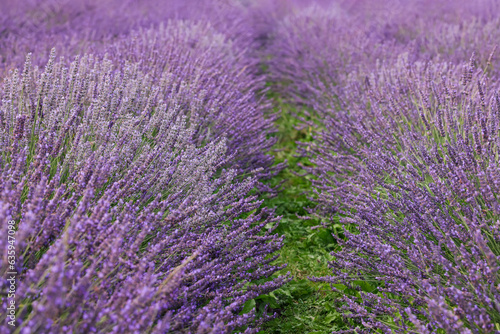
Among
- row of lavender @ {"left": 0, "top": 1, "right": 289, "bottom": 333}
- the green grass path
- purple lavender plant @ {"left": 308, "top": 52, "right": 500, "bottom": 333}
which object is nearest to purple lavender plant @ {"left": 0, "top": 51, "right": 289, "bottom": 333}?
row of lavender @ {"left": 0, "top": 1, "right": 289, "bottom": 333}

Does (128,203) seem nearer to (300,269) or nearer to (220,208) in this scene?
(220,208)

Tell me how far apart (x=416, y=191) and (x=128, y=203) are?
125cm

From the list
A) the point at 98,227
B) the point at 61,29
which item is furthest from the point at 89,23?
the point at 98,227

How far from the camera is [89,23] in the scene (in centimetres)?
509

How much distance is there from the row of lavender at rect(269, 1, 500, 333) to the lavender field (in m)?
0.01

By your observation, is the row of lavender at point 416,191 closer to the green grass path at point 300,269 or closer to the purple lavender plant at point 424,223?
the purple lavender plant at point 424,223

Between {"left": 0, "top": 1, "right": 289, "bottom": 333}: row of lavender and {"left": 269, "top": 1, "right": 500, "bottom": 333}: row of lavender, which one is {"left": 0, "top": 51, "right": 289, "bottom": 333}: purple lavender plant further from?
{"left": 269, "top": 1, "right": 500, "bottom": 333}: row of lavender

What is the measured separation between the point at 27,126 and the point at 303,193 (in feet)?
6.50

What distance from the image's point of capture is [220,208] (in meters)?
1.86

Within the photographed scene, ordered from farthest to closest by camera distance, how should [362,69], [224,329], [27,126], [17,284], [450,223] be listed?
1. [362,69]
2. [27,126]
3. [450,223]
4. [224,329]
5. [17,284]

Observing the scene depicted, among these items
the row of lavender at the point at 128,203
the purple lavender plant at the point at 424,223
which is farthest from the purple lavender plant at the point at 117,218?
the purple lavender plant at the point at 424,223

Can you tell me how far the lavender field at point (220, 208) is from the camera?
1.28m

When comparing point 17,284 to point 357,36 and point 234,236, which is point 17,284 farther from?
point 357,36

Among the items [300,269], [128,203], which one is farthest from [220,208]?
[300,269]
